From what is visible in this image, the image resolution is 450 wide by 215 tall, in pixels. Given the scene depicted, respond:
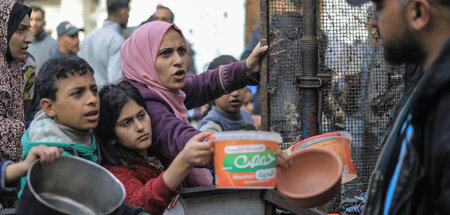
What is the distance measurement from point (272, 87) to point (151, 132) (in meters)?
0.96

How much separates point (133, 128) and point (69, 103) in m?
0.35

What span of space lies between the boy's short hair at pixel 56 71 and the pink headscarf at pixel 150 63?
455 millimetres

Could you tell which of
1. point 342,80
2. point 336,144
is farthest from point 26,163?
point 342,80

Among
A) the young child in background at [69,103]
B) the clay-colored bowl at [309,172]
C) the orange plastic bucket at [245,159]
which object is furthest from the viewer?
→ the young child in background at [69,103]

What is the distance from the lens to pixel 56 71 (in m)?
2.43

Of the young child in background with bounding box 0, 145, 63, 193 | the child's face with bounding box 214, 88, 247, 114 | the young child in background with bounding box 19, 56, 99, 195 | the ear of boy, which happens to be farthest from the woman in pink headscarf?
the child's face with bounding box 214, 88, 247, 114

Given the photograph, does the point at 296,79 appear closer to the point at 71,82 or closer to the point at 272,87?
the point at 272,87

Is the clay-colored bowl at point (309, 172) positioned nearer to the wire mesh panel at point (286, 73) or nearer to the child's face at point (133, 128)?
the child's face at point (133, 128)

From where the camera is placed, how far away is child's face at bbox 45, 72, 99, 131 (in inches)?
94.9

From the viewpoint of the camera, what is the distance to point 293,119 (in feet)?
11.0

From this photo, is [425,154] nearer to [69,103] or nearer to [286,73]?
[69,103]

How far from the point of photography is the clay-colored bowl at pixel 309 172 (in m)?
2.07

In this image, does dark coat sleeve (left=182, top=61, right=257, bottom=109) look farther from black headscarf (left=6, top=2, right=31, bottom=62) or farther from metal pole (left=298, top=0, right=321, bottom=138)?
black headscarf (left=6, top=2, right=31, bottom=62)

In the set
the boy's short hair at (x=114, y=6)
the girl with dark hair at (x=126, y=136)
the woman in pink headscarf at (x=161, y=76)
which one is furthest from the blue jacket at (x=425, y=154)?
the boy's short hair at (x=114, y=6)
